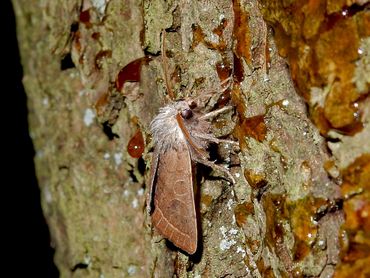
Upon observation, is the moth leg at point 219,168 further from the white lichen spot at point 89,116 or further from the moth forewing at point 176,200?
the white lichen spot at point 89,116

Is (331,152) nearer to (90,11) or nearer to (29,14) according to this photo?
(90,11)

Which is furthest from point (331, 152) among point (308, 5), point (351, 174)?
point (308, 5)

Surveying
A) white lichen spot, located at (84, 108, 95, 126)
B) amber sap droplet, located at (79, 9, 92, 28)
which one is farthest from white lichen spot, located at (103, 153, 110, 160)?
amber sap droplet, located at (79, 9, 92, 28)

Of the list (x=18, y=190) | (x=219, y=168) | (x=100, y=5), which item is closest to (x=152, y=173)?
(x=219, y=168)

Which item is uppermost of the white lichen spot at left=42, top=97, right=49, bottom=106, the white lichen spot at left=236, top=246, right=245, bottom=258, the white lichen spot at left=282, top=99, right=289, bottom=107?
the white lichen spot at left=282, top=99, right=289, bottom=107

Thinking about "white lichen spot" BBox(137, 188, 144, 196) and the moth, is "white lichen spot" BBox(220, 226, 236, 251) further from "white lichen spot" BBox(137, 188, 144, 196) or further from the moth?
"white lichen spot" BBox(137, 188, 144, 196)

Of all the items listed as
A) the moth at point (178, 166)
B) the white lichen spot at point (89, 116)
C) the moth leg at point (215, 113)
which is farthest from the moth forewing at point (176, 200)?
the white lichen spot at point (89, 116)
